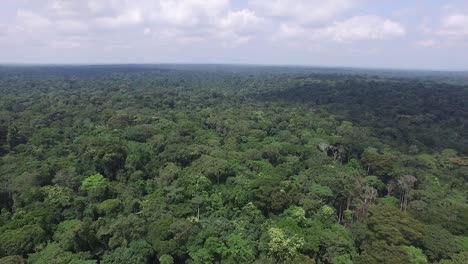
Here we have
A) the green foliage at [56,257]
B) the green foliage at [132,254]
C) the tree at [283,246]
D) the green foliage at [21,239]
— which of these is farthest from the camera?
the green foliage at [21,239]

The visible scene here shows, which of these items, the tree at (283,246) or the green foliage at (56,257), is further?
the tree at (283,246)

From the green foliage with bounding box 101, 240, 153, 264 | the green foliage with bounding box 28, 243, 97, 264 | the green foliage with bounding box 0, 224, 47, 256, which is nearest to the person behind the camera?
the green foliage with bounding box 28, 243, 97, 264

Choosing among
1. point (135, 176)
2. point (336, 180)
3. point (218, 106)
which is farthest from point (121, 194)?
point (218, 106)

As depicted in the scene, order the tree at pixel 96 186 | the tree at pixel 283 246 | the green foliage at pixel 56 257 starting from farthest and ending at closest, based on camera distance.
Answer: the tree at pixel 96 186
the tree at pixel 283 246
the green foliage at pixel 56 257

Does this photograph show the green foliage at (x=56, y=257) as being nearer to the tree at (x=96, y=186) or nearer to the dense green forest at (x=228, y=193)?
the dense green forest at (x=228, y=193)

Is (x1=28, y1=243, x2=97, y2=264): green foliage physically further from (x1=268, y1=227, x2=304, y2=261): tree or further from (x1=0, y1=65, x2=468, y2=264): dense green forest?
(x1=268, y1=227, x2=304, y2=261): tree

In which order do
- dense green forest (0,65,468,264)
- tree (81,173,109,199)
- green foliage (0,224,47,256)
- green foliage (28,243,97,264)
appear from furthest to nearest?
1. tree (81,173,109,199)
2. dense green forest (0,65,468,264)
3. green foliage (0,224,47,256)
4. green foliage (28,243,97,264)

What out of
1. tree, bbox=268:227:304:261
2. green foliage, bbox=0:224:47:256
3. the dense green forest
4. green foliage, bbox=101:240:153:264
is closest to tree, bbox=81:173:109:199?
the dense green forest

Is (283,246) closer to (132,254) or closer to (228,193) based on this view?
(228,193)

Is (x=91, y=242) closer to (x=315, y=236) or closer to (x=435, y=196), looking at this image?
(x=315, y=236)

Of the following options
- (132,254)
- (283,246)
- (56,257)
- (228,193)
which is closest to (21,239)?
(56,257)

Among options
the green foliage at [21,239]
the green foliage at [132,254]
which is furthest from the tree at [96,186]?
the green foliage at [132,254]
